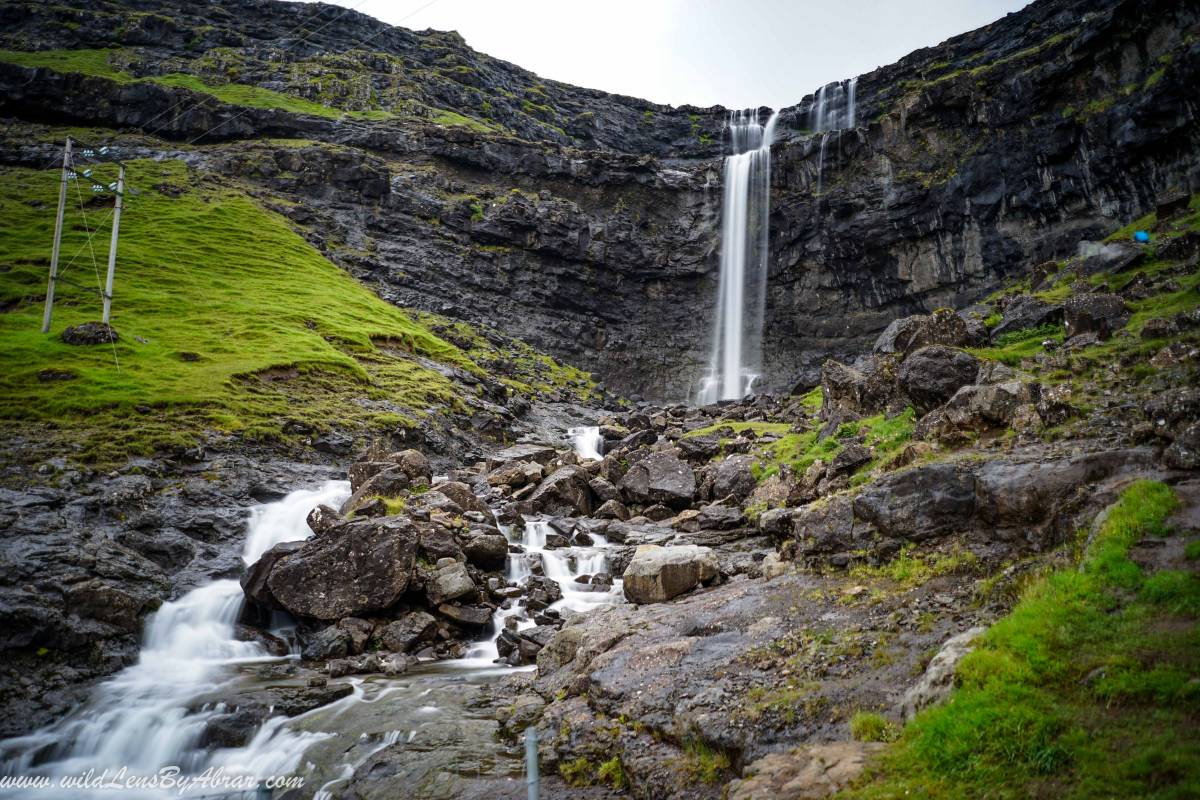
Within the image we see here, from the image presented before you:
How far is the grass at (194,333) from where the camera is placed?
3066 cm

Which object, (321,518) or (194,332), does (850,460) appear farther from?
(194,332)

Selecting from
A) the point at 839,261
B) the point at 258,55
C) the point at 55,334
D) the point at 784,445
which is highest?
the point at 258,55

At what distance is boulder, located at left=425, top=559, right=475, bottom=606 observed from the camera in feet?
61.8

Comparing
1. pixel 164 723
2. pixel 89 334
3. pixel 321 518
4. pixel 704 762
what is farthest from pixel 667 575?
pixel 89 334

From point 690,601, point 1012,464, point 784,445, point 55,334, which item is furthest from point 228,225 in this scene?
point 1012,464

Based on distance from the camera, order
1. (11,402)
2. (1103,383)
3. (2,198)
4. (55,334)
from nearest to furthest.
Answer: (1103,383), (11,402), (55,334), (2,198)

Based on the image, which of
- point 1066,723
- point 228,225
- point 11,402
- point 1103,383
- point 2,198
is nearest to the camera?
point 1066,723

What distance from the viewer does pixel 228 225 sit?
219 feet

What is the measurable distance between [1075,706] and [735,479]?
22347 millimetres

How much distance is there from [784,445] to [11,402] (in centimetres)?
3650

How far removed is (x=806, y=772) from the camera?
22.3ft

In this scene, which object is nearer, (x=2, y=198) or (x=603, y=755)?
(x=603, y=755)

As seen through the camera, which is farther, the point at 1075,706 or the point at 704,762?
the point at 704,762

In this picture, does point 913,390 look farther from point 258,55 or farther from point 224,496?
point 258,55
